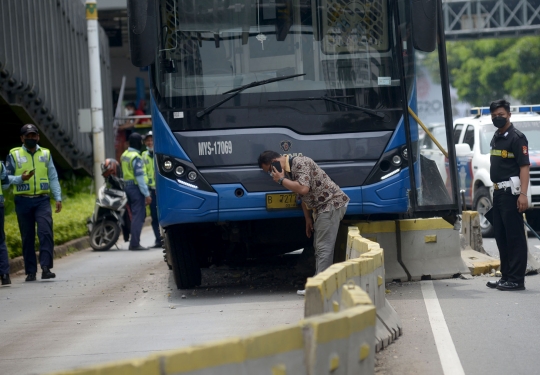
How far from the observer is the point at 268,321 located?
812 cm

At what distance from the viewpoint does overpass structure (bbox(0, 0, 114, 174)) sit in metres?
19.6

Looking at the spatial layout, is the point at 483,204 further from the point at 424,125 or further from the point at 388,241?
the point at 424,125

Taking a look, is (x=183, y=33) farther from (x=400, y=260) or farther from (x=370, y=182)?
(x=400, y=260)

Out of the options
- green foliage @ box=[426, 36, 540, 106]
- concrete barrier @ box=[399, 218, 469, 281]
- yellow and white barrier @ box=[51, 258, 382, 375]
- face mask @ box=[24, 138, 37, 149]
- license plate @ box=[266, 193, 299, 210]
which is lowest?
concrete barrier @ box=[399, 218, 469, 281]

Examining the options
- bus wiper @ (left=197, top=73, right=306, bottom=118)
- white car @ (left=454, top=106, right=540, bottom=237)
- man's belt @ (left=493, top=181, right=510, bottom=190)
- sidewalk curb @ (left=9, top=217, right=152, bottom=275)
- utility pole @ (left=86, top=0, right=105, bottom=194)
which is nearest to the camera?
bus wiper @ (left=197, top=73, right=306, bottom=118)

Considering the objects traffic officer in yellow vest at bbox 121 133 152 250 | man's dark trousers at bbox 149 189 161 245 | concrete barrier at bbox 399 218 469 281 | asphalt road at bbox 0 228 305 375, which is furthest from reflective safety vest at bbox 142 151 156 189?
concrete barrier at bbox 399 218 469 281

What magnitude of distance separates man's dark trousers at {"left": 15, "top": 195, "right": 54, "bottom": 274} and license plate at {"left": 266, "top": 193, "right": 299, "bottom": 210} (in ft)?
12.9

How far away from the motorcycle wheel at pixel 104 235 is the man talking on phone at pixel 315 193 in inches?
330

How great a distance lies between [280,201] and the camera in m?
9.73

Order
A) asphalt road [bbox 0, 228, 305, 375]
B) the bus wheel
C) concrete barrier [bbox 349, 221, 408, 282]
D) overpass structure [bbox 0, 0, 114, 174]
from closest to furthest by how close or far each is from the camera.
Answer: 1. asphalt road [bbox 0, 228, 305, 375]
2. the bus wheel
3. concrete barrier [bbox 349, 221, 408, 282]
4. overpass structure [bbox 0, 0, 114, 174]

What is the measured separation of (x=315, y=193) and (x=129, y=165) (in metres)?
8.11

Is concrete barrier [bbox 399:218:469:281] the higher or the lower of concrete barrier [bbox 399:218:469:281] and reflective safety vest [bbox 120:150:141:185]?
the lower

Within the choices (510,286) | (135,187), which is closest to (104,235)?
(135,187)

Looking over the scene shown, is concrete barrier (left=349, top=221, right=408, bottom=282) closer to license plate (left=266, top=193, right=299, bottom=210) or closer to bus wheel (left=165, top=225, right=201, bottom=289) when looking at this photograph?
license plate (left=266, top=193, right=299, bottom=210)
